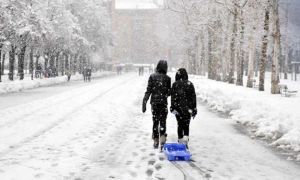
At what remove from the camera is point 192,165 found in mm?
7984

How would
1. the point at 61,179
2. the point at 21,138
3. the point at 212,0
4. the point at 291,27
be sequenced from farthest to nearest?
the point at 291,27, the point at 212,0, the point at 21,138, the point at 61,179

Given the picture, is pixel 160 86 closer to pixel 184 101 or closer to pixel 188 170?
pixel 184 101

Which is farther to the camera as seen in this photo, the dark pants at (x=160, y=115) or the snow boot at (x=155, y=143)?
the snow boot at (x=155, y=143)

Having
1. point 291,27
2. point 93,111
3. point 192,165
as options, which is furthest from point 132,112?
point 291,27

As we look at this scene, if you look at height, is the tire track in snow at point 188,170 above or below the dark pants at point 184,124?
below

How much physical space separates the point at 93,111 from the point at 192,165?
895 centimetres

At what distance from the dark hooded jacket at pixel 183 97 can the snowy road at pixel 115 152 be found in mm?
936

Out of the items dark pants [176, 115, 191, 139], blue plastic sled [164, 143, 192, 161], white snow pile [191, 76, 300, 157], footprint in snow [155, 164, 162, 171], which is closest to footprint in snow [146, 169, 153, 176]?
footprint in snow [155, 164, 162, 171]

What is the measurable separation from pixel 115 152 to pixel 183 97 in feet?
6.04

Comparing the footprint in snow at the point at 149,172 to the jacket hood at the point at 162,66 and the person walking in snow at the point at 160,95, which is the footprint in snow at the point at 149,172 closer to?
the person walking in snow at the point at 160,95

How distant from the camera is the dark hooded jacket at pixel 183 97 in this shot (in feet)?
29.9

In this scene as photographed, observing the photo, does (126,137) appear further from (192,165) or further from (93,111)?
(93,111)

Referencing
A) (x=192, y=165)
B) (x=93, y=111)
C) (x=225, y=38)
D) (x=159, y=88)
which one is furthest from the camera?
(x=225, y=38)

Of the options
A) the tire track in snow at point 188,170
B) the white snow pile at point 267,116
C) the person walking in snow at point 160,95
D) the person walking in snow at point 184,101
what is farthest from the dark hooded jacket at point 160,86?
the white snow pile at point 267,116
